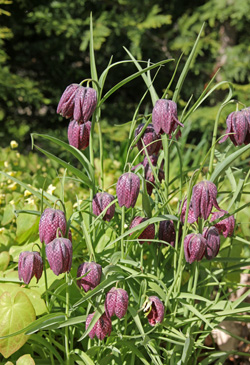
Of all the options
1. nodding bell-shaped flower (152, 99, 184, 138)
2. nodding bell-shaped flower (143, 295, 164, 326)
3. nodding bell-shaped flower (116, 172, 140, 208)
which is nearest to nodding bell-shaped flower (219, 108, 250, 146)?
nodding bell-shaped flower (152, 99, 184, 138)

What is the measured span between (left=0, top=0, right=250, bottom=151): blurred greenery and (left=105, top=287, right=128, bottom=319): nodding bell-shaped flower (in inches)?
99.6

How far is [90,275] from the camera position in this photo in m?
0.90

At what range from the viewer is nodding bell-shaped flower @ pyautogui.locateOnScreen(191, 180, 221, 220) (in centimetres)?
89

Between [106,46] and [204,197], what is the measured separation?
341 cm

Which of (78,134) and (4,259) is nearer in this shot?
(78,134)

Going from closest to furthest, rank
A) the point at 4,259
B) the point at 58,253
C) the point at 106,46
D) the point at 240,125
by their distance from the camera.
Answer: the point at 58,253, the point at 240,125, the point at 4,259, the point at 106,46

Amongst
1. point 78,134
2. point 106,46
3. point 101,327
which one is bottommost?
point 101,327

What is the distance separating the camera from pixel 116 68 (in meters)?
4.27

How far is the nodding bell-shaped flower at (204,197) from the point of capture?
891mm

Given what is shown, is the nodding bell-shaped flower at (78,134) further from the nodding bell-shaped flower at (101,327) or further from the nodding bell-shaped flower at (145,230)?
the nodding bell-shaped flower at (101,327)

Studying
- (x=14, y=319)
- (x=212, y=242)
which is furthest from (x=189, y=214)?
(x=14, y=319)

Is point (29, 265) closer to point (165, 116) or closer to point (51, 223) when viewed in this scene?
point (51, 223)

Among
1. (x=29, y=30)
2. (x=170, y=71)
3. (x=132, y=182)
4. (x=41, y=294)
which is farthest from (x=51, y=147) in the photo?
(x=132, y=182)

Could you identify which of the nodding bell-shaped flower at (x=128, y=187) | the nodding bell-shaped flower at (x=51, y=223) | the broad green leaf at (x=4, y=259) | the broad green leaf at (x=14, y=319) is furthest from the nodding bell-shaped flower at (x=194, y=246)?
the broad green leaf at (x=4, y=259)
